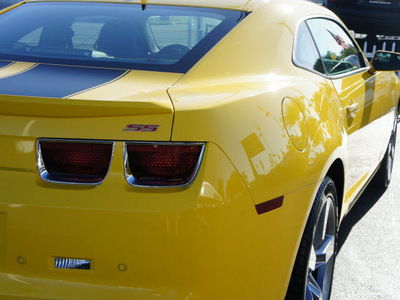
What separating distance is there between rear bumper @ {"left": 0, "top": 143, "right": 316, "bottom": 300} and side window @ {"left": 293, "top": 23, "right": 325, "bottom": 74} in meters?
1.26

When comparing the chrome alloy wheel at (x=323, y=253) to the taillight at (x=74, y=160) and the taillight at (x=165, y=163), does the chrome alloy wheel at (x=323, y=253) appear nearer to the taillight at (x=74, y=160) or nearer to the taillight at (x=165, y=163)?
A: the taillight at (x=165, y=163)

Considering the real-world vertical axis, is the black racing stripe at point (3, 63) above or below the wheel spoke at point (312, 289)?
above

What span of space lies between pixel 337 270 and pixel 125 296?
224 centimetres

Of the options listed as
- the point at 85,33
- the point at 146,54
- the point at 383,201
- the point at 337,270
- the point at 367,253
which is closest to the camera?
the point at 146,54

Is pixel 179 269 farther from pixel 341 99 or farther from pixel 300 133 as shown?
pixel 341 99

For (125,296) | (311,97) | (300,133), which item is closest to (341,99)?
(311,97)

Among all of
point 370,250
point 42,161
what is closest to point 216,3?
point 42,161

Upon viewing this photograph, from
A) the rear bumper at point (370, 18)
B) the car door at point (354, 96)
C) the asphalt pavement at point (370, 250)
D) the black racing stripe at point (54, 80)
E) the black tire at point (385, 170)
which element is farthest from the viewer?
the rear bumper at point (370, 18)

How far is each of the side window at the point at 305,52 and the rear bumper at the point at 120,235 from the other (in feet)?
4.13

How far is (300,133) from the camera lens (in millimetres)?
2789

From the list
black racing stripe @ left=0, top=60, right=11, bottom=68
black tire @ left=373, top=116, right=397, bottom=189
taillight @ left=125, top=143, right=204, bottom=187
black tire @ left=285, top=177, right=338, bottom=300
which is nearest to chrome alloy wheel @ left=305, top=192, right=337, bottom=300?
black tire @ left=285, top=177, right=338, bottom=300

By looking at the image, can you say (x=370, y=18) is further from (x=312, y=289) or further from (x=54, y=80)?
(x=54, y=80)

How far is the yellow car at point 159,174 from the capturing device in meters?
2.27

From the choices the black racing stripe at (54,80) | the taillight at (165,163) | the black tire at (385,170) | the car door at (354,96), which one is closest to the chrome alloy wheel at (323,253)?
the car door at (354,96)
